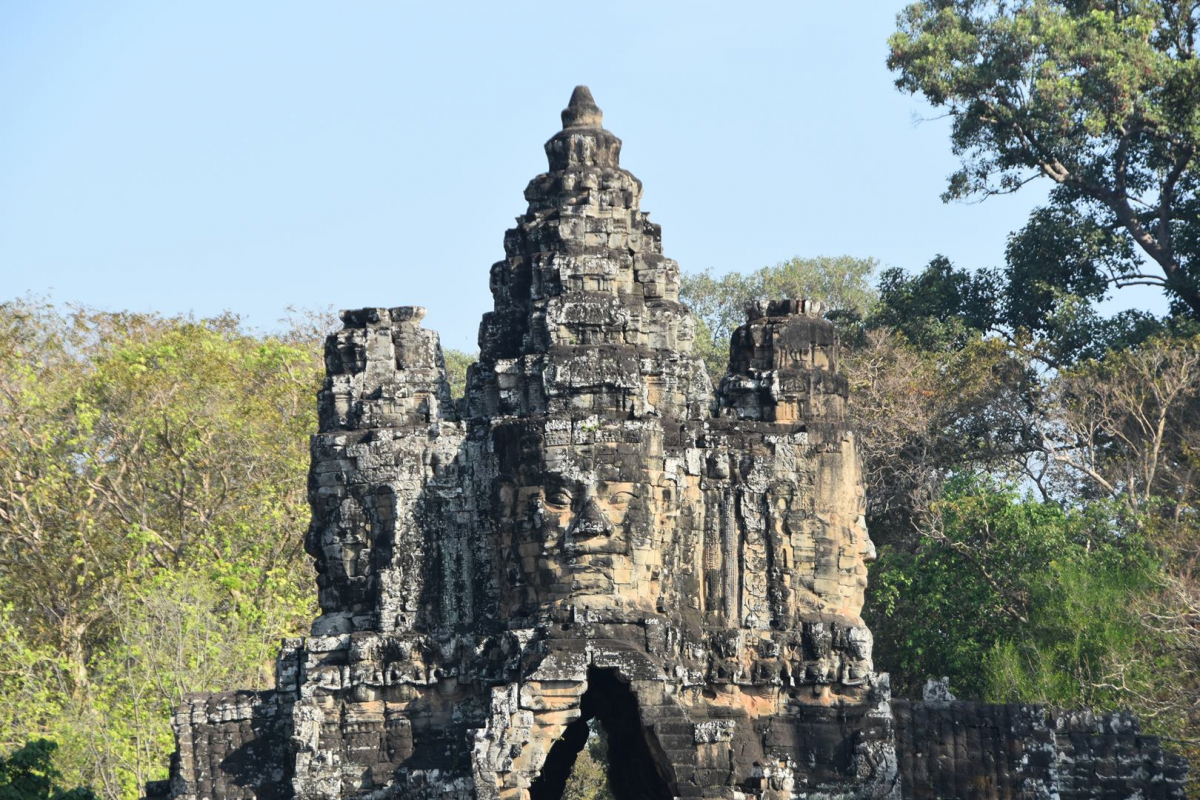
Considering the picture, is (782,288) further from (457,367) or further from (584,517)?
(584,517)

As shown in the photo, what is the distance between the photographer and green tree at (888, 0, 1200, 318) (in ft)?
132

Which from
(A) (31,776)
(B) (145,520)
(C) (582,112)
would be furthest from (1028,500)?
(A) (31,776)

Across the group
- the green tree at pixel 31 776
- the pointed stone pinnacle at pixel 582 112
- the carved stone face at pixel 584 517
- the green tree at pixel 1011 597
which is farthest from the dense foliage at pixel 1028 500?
the green tree at pixel 31 776

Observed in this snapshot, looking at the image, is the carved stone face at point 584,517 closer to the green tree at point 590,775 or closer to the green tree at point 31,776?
the green tree at point 31,776

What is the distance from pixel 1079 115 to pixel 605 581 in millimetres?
20197

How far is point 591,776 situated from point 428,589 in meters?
16.3

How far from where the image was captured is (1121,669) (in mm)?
29891

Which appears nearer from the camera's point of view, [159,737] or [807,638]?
[807,638]

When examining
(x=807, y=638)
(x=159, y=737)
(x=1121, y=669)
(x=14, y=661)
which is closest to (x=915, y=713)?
(x=807, y=638)

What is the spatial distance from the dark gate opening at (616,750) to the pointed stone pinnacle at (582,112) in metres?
6.60

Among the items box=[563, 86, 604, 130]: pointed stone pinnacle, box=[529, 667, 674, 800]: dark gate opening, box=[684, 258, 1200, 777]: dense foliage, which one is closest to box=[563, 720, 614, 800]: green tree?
box=[684, 258, 1200, 777]: dense foliage

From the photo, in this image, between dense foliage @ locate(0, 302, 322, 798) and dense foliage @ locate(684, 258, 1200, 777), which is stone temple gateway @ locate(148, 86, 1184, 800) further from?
dense foliage @ locate(0, 302, 322, 798)

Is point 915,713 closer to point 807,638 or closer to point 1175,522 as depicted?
point 807,638

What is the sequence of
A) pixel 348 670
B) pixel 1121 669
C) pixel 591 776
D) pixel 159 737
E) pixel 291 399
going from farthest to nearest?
pixel 591 776, pixel 291 399, pixel 159 737, pixel 1121 669, pixel 348 670
